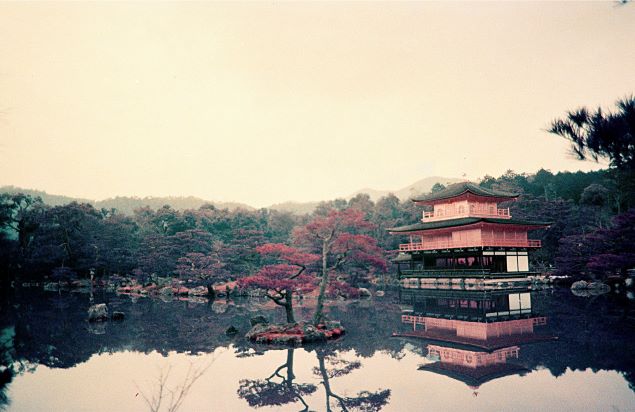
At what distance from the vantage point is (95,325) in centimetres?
2078

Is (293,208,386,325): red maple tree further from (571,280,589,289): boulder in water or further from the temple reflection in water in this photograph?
(571,280,589,289): boulder in water

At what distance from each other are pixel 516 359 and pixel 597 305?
1390 centimetres

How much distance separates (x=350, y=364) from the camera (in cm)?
1227

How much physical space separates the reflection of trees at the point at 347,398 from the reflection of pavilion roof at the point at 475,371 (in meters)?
2.00

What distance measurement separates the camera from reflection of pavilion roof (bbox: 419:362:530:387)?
33.7ft

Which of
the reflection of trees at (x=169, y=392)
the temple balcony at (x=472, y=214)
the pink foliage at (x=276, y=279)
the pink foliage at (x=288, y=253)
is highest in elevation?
the temple balcony at (x=472, y=214)

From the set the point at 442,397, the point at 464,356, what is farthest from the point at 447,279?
the point at 442,397

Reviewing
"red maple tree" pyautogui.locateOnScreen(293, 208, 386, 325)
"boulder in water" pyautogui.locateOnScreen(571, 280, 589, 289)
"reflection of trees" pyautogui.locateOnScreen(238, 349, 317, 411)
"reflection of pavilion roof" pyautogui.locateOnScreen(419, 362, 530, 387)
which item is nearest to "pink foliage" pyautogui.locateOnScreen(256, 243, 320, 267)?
"red maple tree" pyautogui.locateOnScreen(293, 208, 386, 325)

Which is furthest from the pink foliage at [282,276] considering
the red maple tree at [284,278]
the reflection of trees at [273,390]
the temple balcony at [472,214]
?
the temple balcony at [472,214]

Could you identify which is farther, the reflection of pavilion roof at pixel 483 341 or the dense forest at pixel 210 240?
the dense forest at pixel 210 240

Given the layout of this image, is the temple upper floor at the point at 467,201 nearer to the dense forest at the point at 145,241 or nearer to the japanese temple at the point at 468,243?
the japanese temple at the point at 468,243

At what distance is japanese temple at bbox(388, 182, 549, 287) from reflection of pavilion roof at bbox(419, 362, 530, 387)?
79.6ft

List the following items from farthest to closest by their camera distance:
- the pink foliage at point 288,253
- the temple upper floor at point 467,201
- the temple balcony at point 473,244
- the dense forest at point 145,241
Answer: the dense forest at point 145,241 < the temple upper floor at point 467,201 < the temple balcony at point 473,244 < the pink foliage at point 288,253

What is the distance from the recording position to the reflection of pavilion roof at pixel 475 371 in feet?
33.7
